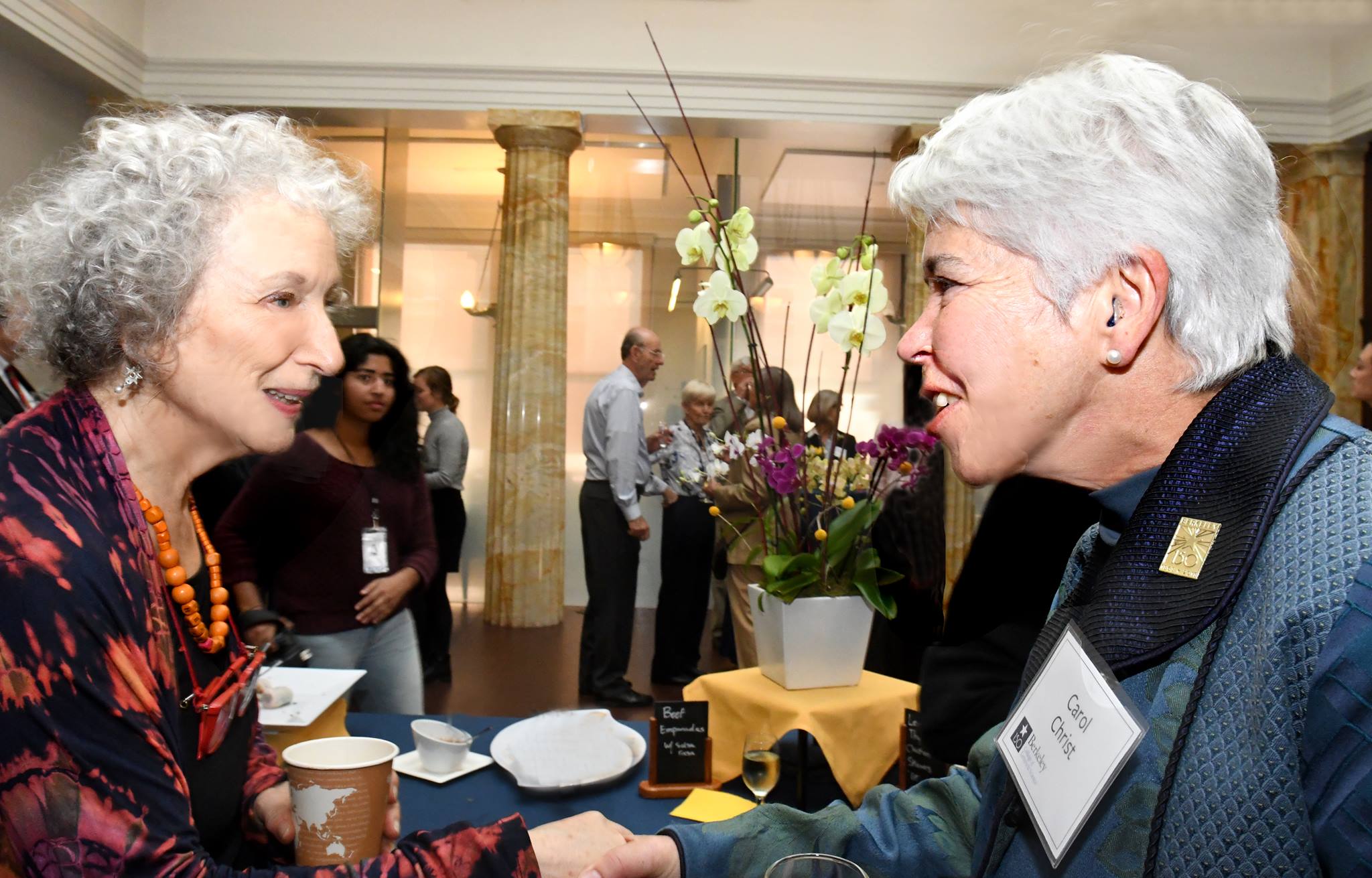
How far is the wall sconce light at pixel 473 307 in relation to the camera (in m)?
6.39

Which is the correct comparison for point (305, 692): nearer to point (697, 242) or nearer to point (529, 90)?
point (697, 242)

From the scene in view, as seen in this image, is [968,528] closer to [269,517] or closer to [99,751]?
[269,517]

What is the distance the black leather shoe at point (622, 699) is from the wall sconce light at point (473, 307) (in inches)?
111

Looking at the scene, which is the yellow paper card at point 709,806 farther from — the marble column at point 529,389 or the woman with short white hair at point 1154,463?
the marble column at point 529,389

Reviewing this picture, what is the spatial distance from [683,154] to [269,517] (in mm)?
4583

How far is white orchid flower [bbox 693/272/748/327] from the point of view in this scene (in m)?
1.90

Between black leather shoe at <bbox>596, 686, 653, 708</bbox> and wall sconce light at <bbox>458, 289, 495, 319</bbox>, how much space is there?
281cm

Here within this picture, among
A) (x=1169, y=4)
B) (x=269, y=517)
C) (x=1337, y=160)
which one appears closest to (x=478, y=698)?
(x=269, y=517)

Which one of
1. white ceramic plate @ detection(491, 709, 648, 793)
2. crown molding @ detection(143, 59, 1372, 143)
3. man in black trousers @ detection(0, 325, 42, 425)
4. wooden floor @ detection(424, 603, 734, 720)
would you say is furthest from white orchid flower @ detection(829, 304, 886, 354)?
crown molding @ detection(143, 59, 1372, 143)

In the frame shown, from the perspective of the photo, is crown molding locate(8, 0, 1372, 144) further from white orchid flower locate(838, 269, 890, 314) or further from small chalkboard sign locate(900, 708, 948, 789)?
small chalkboard sign locate(900, 708, 948, 789)

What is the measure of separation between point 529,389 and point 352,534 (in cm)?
311

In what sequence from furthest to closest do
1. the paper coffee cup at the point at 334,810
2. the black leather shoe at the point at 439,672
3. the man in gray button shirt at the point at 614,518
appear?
the black leather shoe at the point at 439,672, the man in gray button shirt at the point at 614,518, the paper coffee cup at the point at 334,810

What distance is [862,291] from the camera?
1782 mm

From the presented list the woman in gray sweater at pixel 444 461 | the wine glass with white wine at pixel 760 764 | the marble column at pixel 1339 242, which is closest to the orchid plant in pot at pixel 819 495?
the wine glass with white wine at pixel 760 764
